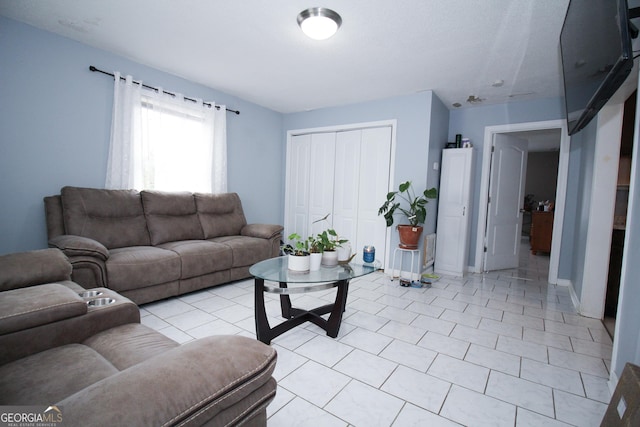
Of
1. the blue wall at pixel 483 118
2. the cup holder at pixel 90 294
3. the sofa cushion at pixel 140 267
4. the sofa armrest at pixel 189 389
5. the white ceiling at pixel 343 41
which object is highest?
the white ceiling at pixel 343 41

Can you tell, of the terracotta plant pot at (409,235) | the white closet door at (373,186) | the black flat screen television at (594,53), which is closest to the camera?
the black flat screen television at (594,53)

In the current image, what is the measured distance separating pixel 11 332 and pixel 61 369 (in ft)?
1.01

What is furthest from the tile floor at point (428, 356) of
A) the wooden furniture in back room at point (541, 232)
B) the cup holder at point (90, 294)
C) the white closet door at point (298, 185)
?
the wooden furniture in back room at point (541, 232)

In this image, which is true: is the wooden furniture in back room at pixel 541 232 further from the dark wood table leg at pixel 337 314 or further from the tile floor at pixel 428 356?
the dark wood table leg at pixel 337 314

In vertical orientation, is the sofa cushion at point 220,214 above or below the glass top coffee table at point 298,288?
above

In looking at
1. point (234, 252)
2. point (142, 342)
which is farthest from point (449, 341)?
point (234, 252)

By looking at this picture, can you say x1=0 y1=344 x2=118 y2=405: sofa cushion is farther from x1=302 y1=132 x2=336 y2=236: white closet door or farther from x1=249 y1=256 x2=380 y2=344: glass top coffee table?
x1=302 y1=132 x2=336 y2=236: white closet door

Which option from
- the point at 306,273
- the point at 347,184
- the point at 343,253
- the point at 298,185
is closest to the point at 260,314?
the point at 306,273

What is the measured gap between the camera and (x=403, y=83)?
3.49 m

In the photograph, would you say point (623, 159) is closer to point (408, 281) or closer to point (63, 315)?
point (408, 281)

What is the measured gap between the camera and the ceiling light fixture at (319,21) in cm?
214

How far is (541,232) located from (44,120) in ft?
26.5

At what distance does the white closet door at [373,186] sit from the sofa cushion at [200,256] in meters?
1.89

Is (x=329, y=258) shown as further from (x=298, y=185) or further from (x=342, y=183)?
(x=298, y=185)
